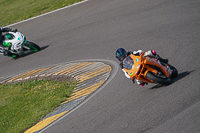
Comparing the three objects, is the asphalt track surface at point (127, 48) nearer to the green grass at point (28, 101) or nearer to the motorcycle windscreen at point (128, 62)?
the motorcycle windscreen at point (128, 62)

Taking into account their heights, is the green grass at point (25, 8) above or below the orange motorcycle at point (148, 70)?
above

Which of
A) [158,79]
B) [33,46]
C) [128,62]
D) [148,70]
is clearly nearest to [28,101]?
[128,62]

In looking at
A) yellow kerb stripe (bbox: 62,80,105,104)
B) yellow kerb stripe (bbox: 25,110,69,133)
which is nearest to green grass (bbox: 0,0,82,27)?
yellow kerb stripe (bbox: 62,80,105,104)

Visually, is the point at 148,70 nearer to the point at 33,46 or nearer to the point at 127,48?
the point at 127,48

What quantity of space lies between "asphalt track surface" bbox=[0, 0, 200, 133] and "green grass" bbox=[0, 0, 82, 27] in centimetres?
128

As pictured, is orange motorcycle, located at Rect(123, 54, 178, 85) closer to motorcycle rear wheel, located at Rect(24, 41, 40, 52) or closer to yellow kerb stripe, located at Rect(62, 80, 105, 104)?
yellow kerb stripe, located at Rect(62, 80, 105, 104)

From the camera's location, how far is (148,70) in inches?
323

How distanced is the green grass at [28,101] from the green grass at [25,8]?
27.2 feet

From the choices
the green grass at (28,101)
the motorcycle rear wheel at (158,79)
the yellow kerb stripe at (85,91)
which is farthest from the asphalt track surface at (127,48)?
the green grass at (28,101)

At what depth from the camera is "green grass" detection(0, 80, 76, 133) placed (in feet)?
32.4

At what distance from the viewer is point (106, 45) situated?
13211 millimetres

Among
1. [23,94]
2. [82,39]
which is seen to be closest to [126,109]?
[23,94]

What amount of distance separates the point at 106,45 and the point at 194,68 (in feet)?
17.0

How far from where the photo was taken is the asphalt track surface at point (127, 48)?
6984 mm
